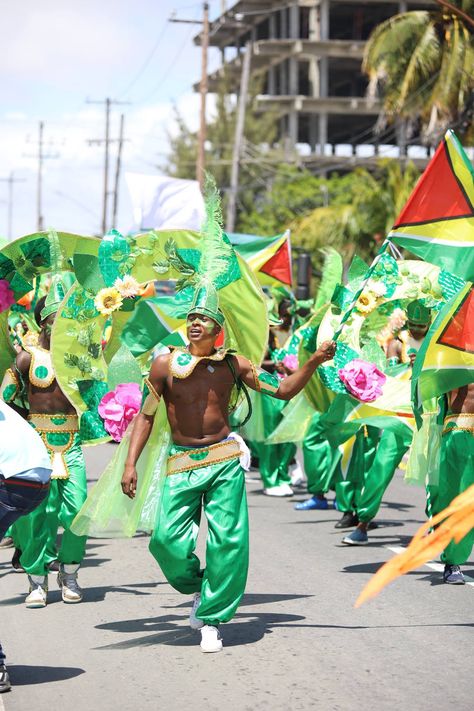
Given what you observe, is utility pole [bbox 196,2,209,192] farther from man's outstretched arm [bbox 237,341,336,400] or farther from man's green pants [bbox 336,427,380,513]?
man's outstretched arm [bbox 237,341,336,400]

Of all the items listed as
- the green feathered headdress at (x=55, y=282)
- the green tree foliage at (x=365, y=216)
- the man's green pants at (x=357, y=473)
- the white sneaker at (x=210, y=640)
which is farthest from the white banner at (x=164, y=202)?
the white sneaker at (x=210, y=640)

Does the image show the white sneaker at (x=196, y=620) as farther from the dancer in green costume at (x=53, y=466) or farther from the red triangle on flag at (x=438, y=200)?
the red triangle on flag at (x=438, y=200)

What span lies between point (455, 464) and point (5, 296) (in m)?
3.23

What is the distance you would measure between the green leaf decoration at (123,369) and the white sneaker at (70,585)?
1206 millimetres

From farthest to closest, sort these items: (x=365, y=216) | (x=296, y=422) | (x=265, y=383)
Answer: (x=365, y=216)
(x=296, y=422)
(x=265, y=383)

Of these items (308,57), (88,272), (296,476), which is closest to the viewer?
(88,272)

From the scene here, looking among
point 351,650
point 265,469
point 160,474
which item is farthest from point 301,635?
point 265,469

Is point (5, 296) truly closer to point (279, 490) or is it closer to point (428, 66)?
point (279, 490)

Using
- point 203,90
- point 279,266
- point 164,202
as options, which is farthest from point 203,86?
point 279,266

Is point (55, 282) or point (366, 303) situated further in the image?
point (366, 303)

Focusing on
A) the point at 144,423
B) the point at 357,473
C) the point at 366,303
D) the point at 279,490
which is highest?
the point at 366,303

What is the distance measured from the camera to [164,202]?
2045 cm

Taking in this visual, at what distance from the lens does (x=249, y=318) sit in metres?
8.26

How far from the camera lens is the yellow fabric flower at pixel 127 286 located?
337 inches
